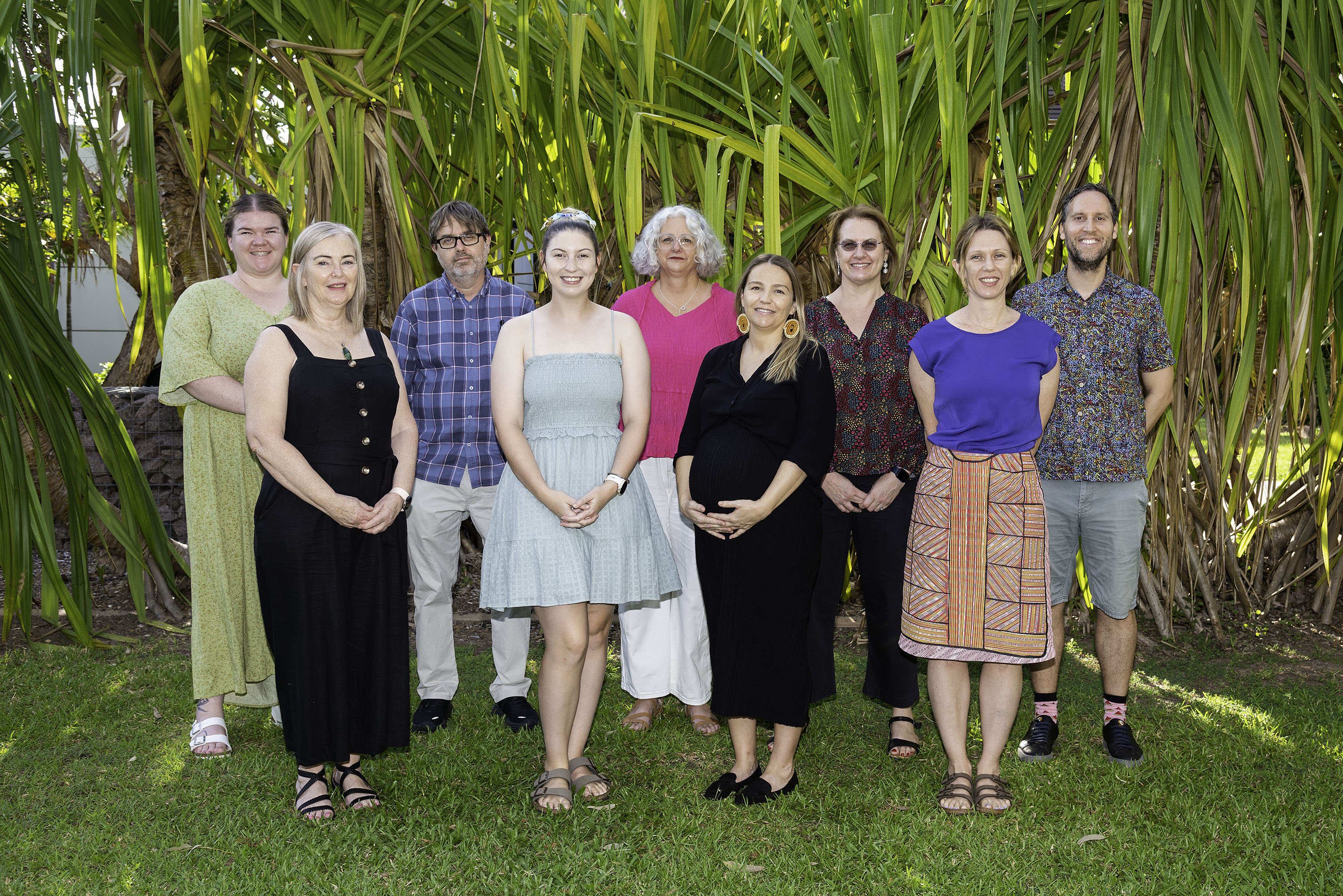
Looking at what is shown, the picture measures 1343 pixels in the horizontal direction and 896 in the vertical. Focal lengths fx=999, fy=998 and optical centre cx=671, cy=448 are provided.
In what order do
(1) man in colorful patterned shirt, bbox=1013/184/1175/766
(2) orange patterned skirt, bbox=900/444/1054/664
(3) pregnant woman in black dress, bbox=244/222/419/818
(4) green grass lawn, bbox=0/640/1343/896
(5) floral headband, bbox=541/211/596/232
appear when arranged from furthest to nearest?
(1) man in colorful patterned shirt, bbox=1013/184/1175/766
(5) floral headband, bbox=541/211/596/232
(2) orange patterned skirt, bbox=900/444/1054/664
(3) pregnant woman in black dress, bbox=244/222/419/818
(4) green grass lawn, bbox=0/640/1343/896

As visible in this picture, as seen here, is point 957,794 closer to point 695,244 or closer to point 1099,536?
point 1099,536

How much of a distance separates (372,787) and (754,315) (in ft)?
5.18

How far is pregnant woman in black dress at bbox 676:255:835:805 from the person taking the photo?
2.47m

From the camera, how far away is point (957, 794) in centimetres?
248

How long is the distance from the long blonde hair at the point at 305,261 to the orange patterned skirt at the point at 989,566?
5.00ft

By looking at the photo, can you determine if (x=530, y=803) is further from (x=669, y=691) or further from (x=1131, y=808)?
(x=1131, y=808)

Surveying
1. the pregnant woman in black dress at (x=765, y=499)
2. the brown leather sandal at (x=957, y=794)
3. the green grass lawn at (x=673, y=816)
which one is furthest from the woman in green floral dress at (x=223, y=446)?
the brown leather sandal at (x=957, y=794)

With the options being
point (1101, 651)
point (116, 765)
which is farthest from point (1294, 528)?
point (116, 765)

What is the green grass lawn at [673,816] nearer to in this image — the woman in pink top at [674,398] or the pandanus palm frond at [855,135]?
the woman in pink top at [674,398]

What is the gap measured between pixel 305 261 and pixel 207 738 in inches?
56.8

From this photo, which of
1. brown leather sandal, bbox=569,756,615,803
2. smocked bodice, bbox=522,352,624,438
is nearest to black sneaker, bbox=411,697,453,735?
brown leather sandal, bbox=569,756,615,803

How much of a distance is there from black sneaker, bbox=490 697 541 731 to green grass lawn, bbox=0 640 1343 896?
0.17 ft

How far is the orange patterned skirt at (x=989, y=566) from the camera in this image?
2428 millimetres

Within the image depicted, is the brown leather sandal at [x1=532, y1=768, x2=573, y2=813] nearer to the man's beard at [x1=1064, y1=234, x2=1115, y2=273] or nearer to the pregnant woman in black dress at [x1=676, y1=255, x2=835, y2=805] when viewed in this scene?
the pregnant woman in black dress at [x1=676, y1=255, x2=835, y2=805]
